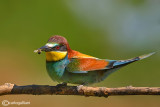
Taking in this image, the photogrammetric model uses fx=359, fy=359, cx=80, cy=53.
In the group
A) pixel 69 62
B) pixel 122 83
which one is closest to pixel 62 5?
pixel 122 83

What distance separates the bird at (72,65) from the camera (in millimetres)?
2986

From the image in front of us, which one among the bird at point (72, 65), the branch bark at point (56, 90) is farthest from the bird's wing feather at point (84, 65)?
the branch bark at point (56, 90)

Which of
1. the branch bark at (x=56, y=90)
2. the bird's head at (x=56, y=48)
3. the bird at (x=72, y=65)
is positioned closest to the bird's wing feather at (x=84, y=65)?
the bird at (x=72, y=65)

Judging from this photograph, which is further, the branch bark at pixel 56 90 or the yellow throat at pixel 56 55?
the yellow throat at pixel 56 55

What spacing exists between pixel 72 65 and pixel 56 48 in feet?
0.64

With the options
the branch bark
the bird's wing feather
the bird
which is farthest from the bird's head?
the branch bark

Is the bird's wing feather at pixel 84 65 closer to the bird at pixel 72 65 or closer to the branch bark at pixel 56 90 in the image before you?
the bird at pixel 72 65

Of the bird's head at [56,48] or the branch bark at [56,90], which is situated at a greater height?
the bird's head at [56,48]

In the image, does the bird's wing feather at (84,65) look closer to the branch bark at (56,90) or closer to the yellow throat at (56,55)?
the yellow throat at (56,55)

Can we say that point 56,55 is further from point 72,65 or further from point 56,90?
point 56,90

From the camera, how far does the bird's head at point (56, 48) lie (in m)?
2.94

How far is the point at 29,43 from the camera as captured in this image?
14.8ft

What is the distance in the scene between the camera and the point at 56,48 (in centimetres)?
298

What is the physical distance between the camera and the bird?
2.99 m
